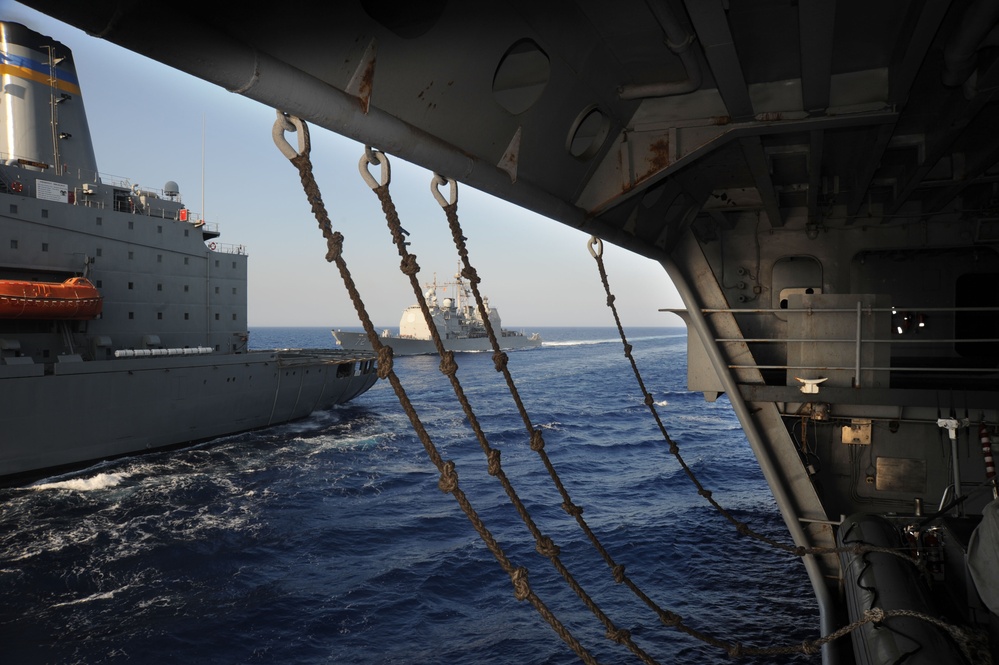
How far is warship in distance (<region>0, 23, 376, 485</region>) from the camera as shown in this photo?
20391mm

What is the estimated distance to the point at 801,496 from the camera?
8.23 metres

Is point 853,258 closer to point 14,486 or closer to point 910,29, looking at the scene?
point 910,29

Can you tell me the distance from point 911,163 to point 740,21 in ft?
13.5

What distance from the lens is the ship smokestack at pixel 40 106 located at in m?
24.3

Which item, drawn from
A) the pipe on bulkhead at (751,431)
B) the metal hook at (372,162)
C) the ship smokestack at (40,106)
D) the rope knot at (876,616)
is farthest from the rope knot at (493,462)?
the ship smokestack at (40,106)

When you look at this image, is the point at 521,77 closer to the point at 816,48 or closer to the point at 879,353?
the point at 816,48

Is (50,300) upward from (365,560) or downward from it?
upward

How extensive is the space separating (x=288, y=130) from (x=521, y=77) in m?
1.82

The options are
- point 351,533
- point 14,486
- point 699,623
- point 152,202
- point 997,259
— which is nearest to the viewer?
point 997,259

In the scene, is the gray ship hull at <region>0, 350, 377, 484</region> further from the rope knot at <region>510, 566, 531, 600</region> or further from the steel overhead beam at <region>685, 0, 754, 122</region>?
the steel overhead beam at <region>685, 0, 754, 122</region>

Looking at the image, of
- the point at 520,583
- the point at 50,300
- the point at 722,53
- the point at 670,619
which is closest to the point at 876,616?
the point at 670,619

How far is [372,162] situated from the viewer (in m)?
2.74

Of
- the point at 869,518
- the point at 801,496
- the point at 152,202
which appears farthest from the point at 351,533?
the point at 152,202

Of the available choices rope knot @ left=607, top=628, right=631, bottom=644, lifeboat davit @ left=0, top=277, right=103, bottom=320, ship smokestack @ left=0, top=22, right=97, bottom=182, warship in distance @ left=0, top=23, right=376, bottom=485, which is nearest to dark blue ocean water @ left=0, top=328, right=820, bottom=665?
warship in distance @ left=0, top=23, right=376, bottom=485
